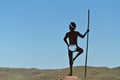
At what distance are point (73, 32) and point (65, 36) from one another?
0.50 meters

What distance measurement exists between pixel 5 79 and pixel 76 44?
172 meters

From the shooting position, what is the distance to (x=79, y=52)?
23.9m

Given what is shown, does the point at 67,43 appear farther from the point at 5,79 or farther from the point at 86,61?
the point at 5,79

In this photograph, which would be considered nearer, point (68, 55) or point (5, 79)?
point (68, 55)

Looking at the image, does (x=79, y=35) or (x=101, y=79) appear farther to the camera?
(x=101, y=79)

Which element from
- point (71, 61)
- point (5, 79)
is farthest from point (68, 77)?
point (5, 79)

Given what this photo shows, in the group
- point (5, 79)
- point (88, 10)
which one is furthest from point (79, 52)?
point (5, 79)

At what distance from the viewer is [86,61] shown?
24.3 m

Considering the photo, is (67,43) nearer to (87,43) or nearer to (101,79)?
(87,43)

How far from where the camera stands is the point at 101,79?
19712cm

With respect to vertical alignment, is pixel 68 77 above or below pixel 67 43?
below

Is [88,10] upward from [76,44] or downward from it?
upward

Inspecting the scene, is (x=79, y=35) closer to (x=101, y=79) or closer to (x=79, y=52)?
(x=79, y=52)

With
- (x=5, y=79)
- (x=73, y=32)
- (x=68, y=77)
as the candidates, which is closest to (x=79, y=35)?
(x=73, y=32)
